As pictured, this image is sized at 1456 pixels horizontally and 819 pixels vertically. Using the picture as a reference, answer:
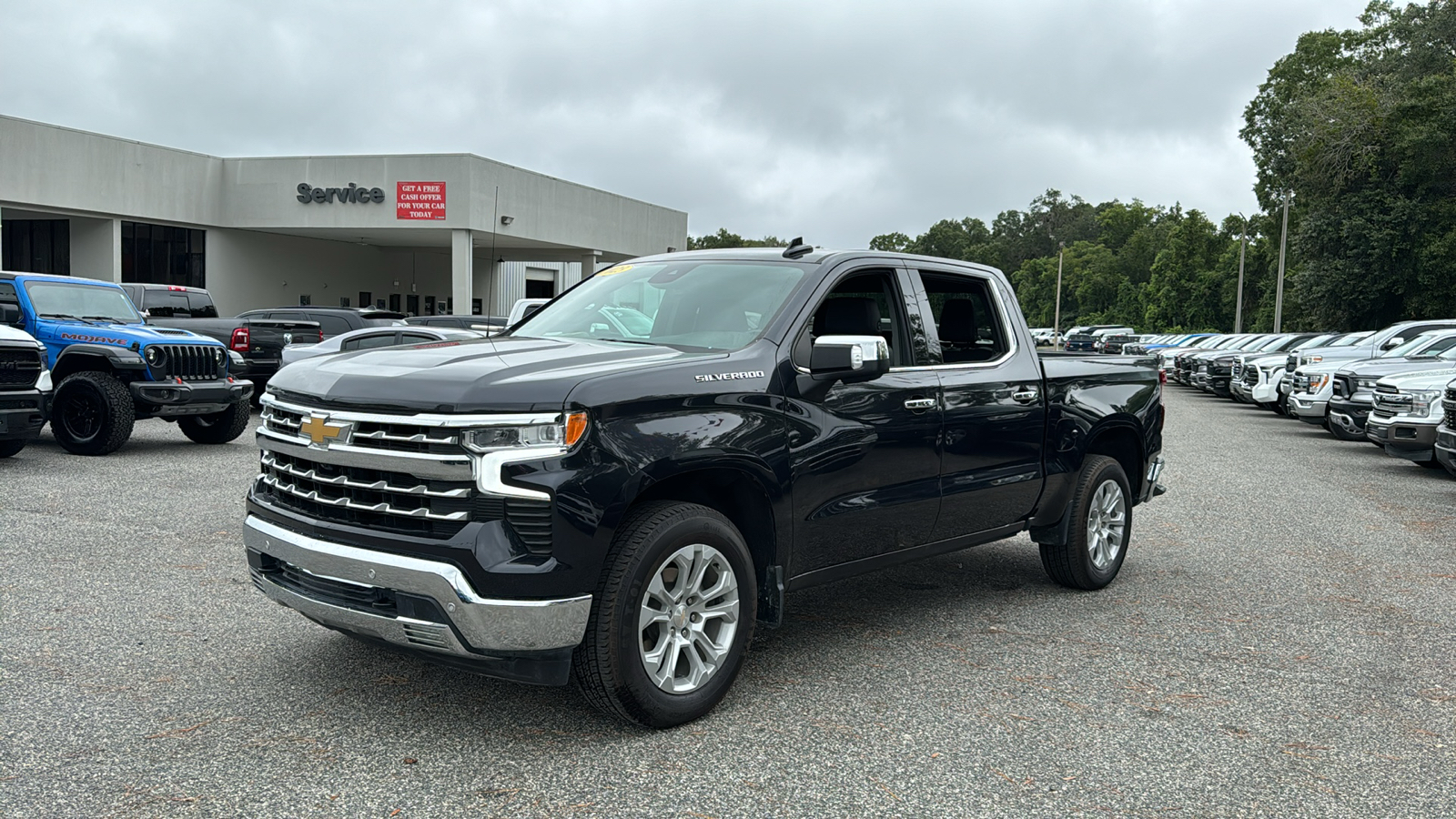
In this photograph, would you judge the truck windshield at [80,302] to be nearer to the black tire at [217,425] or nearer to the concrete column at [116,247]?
the black tire at [217,425]

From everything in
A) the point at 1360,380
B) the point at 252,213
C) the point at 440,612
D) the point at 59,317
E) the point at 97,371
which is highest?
the point at 252,213

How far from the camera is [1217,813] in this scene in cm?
385

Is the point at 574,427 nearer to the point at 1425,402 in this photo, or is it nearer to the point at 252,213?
the point at 1425,402

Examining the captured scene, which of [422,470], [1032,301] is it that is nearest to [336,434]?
[422,470]

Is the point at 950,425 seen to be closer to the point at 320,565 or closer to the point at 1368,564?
the point at 320,565

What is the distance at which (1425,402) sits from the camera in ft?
44.3

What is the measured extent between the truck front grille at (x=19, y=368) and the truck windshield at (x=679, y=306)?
7.15 metres

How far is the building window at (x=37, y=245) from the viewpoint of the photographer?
125ft

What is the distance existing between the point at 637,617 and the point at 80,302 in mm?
11783

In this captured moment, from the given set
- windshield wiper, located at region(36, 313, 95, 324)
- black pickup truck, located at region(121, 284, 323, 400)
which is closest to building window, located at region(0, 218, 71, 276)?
black pickup truck, located at region(121, 284, 323, 400)

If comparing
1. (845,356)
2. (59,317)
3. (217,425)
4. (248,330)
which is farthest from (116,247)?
(845,356)

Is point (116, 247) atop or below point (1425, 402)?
atop

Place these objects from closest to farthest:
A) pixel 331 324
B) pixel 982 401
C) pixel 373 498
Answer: pixel 373 498
pixel 982 401
pixel 331 324

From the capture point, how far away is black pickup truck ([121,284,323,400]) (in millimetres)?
17484
